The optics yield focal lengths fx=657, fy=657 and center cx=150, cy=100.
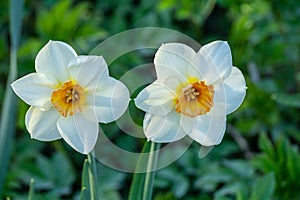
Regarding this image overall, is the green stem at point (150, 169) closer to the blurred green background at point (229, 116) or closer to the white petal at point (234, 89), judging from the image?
the white petal at point (234, 89)

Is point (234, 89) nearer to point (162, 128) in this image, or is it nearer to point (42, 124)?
point (162, 128)

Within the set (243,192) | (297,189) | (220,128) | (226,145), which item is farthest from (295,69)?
(220,128)

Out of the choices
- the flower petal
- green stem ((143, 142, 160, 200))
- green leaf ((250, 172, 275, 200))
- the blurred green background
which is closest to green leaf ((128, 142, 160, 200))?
green stem ((143, 142, 160, 200))

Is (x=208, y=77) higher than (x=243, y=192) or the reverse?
higher

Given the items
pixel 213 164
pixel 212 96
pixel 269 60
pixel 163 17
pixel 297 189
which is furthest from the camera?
pixel 163 17

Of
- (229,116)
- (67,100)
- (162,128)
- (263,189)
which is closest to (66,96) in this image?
(67,100)

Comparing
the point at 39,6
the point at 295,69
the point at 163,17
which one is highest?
the point at 39,6

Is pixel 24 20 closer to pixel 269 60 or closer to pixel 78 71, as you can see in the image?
pixel 269 60
